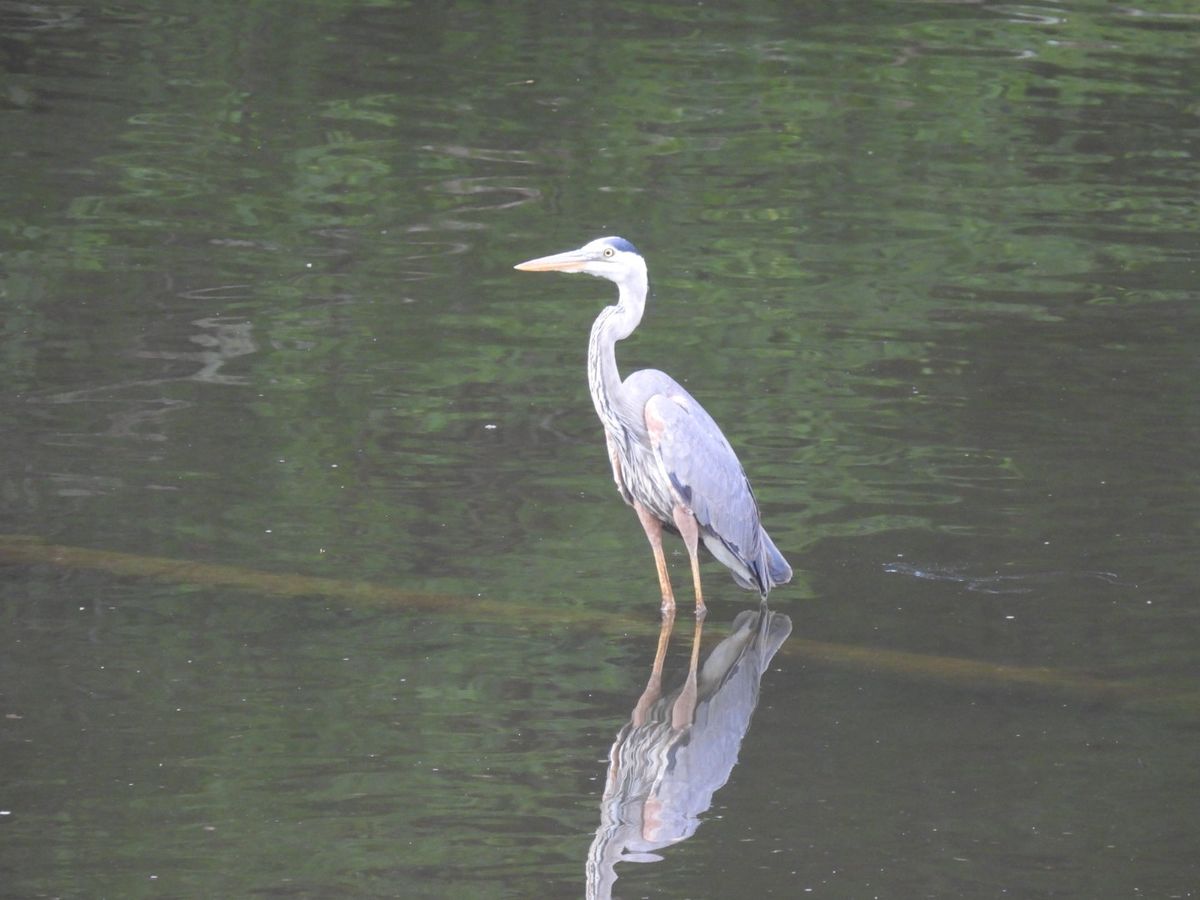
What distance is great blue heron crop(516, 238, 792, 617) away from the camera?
709cm

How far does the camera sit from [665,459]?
23.4 feet

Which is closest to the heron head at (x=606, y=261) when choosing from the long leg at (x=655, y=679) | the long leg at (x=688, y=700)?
the long leg at (x=655, y=679)

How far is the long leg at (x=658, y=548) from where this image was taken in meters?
7.07

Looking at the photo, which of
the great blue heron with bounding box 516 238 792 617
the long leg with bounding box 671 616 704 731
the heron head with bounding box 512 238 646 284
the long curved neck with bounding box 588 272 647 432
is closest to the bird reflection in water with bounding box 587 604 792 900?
the long leg with bounding box 671 616 704 731

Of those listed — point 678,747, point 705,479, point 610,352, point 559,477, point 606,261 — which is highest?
point 606,261

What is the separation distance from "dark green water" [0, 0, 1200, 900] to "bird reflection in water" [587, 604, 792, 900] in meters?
0.02

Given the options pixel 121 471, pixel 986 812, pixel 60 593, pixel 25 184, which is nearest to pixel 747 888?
pixel 986 812

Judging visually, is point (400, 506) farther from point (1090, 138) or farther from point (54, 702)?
point (1090, 138)

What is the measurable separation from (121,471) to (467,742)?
114 inches

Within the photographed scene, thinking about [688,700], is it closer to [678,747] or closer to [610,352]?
[678,747]

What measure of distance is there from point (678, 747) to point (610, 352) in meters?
1.93

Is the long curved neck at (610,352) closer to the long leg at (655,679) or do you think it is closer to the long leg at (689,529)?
the long leg at (689,529)

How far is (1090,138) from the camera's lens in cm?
1606

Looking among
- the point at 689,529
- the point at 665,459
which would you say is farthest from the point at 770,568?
the point at 665,459
